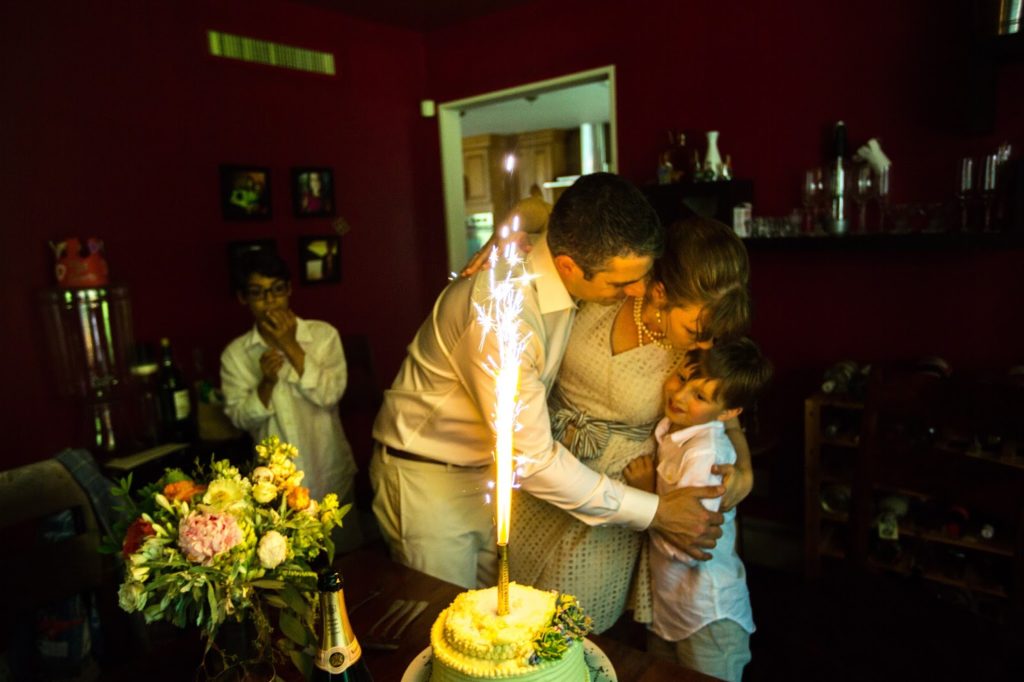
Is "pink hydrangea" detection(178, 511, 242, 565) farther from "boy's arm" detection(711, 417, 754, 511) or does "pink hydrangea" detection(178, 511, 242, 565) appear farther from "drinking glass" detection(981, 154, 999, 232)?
"drinking glass" detection(981, 154, 999, 232)

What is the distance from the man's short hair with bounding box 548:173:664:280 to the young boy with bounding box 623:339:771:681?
32 cm

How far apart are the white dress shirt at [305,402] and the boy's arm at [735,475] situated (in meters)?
1.75

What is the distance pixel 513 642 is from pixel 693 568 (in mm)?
722

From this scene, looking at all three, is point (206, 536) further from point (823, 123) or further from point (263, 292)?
point (823, 123)

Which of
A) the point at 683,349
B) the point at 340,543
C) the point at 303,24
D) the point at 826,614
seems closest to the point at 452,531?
the point at 683,349

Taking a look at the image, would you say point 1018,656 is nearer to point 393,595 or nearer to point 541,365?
point 541,365

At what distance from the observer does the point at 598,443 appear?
1.64 metres

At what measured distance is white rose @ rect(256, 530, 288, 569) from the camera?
0.96m

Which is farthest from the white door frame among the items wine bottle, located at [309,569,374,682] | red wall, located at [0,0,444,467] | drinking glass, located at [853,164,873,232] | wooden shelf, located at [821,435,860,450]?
wine bottle, located at [309,569,374,682]

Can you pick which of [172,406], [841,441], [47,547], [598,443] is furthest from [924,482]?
[172,406]

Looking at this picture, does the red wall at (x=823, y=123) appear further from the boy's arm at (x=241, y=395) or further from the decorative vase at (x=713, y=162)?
the boy's arm at (x=241, y=395)

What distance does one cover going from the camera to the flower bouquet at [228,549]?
0.94m

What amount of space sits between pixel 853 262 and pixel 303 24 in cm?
309

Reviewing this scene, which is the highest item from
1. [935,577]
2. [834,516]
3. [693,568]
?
[693,568]
